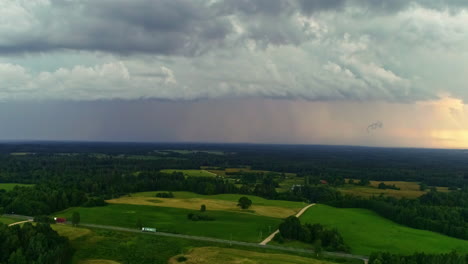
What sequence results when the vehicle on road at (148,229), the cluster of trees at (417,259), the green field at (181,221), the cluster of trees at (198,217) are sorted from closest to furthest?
the cluster of trees at (417,259) < the green field at (181,221) < the vehicle on road at (148,229) < the cluster of trees at (198,217)

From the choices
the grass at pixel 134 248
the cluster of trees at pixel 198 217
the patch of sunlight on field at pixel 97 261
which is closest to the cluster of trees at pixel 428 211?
the grass at pixel 134 248

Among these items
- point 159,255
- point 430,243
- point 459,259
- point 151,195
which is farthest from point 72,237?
point 430,243

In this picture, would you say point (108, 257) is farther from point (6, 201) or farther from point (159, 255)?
point (6, 201)

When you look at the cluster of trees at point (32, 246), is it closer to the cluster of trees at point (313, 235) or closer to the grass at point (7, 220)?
the grass at point (7, 220)

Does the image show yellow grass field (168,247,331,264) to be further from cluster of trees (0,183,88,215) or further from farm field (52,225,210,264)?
cluster of trees (0,183,88,215)

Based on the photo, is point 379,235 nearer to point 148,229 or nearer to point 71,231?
point 148,229

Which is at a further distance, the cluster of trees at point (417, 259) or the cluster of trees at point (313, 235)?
the cluster of trees at point (313, 235)

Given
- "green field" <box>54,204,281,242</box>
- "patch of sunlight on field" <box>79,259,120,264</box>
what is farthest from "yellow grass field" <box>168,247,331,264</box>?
"green field" <box>54,204,281,242</box>

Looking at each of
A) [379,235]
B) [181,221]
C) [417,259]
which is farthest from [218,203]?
[417,259]
